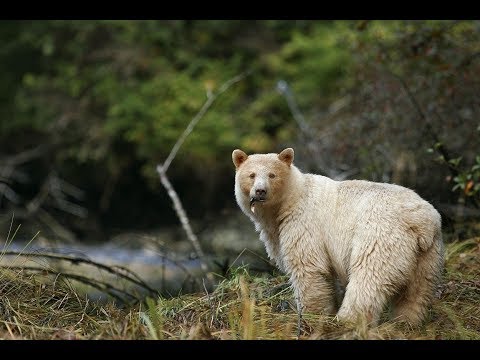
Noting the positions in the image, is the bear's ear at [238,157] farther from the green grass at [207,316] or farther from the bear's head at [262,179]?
the green grass at [207,316]

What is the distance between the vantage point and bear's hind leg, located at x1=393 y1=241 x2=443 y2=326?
18.2ft

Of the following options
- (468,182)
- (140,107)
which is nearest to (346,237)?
(468,182)

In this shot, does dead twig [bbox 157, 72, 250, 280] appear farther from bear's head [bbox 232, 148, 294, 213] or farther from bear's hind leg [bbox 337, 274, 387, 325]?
bear's hind leg [bbox 337, 274, 387, 325]

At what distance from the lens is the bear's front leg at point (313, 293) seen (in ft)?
19.1

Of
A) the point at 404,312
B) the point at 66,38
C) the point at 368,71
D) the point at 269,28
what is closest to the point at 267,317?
the point at 404,312

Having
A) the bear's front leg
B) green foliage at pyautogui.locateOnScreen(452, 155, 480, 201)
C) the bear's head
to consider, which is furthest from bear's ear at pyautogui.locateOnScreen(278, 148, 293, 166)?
green foliage at pyautogui.locateOnScreen(452, 155, 480, 201)

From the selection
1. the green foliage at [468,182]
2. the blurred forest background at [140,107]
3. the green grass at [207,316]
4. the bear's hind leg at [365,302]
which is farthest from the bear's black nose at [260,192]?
the blurred forest background at [140,107]

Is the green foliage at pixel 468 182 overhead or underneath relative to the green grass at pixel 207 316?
overhead

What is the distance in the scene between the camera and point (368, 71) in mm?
11758

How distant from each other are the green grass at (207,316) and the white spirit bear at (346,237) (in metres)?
0.24

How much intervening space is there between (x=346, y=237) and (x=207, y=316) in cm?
136

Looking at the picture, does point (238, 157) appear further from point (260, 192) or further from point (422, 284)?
point (422, 284)

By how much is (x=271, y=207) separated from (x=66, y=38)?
1608 cm

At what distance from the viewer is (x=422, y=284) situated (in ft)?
18.4
